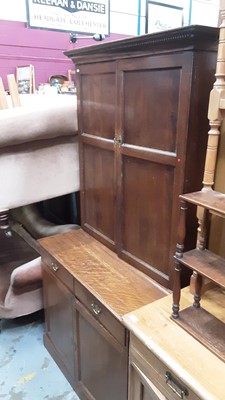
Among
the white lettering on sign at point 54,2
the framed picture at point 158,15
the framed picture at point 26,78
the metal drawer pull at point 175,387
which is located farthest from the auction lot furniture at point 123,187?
the framed picture at point 158,15

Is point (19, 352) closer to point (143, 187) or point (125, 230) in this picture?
point (125, 230)

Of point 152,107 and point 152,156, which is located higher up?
point 152,107

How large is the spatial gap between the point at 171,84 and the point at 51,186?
3.69 feet

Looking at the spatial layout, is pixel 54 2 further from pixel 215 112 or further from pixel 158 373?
pixel 158 373

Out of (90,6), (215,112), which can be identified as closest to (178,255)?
(215,112)

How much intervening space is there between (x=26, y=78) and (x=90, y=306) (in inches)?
114

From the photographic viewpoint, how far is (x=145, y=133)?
4.62ft

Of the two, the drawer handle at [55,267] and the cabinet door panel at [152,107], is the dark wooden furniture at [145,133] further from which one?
the drawer handle at [55,267]

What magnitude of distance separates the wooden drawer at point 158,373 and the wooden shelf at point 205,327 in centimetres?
14

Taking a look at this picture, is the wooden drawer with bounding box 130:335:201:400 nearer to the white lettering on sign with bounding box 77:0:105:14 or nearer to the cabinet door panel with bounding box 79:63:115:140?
the cabinet door panel with bounding box 79:63:115:140

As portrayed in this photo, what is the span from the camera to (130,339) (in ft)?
4.13

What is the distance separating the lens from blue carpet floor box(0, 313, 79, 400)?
1889mm

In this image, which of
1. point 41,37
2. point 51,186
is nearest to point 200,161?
point 51,186

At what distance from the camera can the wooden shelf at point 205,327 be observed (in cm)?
107
